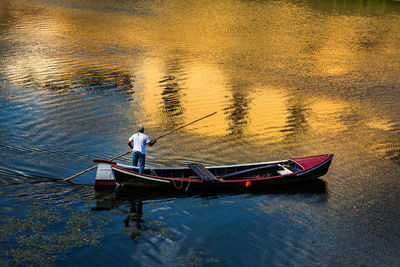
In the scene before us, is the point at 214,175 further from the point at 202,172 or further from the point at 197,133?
the point at 197,133

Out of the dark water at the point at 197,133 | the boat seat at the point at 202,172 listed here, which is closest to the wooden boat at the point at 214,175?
the boat seat at the point at 202,172

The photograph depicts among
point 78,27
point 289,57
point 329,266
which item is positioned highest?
point 78,27

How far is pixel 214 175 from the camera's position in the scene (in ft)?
59.1

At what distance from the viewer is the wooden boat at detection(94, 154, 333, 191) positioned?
16.6 metres

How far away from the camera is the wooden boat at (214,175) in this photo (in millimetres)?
16609

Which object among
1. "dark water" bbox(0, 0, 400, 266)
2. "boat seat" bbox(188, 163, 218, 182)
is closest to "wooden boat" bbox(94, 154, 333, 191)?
"boat seat" bbox(188, 163, 218, 182)

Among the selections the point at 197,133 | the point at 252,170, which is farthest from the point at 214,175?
the point at 197,133

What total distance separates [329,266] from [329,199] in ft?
14.6

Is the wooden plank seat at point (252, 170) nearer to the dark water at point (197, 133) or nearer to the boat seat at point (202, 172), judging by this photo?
the boat seat at point (202, 172)

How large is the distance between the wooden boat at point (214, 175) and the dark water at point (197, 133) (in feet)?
1.46

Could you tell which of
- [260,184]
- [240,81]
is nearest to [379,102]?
[240,81]

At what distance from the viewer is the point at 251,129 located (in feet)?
78.2

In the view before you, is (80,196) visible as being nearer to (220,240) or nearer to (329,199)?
(220,240)

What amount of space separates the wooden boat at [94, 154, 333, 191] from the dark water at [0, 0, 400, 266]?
444mm
